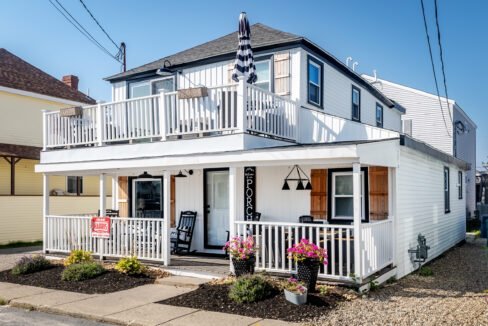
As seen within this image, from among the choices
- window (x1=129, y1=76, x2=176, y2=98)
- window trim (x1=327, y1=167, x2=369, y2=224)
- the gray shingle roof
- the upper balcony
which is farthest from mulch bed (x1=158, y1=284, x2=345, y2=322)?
window (x1=129, y1=76, x2=176, y2=98)

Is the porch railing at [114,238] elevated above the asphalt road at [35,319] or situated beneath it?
elevated above

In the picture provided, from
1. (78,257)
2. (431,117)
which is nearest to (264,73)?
(78,257)

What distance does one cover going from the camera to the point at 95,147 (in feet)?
40.2

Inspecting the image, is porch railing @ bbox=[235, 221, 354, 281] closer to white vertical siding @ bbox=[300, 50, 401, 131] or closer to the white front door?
the white front door

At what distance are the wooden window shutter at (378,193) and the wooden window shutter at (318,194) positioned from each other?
104cm

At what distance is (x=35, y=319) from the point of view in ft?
24.2

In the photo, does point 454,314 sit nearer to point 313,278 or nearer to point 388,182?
point 313,278

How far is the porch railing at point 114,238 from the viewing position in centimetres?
1095

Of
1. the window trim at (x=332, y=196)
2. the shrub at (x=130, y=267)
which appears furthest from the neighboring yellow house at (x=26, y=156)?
the window trim at (x=332, y=196)

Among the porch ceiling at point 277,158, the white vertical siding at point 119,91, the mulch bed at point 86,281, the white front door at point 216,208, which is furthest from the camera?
the white vertical siding at point 119,91

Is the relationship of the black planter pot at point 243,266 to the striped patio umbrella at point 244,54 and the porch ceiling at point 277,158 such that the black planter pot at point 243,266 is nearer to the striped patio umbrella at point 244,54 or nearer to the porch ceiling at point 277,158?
the porch ceiling at point 277,158

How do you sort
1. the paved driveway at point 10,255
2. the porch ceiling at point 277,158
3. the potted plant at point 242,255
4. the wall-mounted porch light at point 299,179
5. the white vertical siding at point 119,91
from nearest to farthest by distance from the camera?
1. the porch ceiling at point 277,158
2. the potted plant at point 242,255
3. the wall-mounted porch light at point 299,179
4. the paved driveway at point 10,255
5. the white vertical siding at point 119,91

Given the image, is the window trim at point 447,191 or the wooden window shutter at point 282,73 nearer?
the wooden window shutter at point 282,73

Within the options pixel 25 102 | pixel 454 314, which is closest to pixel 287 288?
pixel 454 314
